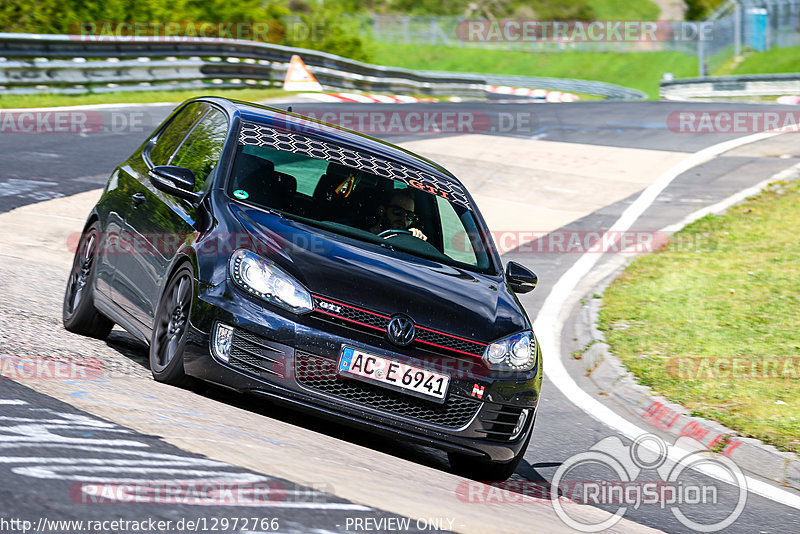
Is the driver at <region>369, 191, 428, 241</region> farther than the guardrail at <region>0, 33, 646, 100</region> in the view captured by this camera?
No

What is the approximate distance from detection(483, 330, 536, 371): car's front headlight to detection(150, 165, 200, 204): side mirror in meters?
1.88

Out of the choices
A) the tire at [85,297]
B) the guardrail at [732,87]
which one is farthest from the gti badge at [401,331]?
the guardrail at [732,87]

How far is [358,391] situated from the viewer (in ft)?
17.9

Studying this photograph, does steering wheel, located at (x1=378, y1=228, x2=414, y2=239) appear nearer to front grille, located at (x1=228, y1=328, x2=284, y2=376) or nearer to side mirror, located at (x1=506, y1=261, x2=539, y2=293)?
side mirror, located at (x1=506, y1=261, x2=539, y2=293)

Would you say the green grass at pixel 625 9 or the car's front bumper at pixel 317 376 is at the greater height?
the car's front bumper at pixel 317 376

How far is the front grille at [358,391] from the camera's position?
214 inches

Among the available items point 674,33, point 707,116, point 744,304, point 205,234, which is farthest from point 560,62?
point 205,234

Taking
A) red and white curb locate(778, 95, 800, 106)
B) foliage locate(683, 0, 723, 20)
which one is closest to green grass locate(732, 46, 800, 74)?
red and white curb locate(778, 95, 800, 106)

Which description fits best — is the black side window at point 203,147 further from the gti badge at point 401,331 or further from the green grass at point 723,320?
the green grass at point 723,320

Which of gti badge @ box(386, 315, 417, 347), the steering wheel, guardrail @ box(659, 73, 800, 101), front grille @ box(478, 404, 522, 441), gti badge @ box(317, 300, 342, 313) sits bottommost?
guardrail @ box(659, 73, 800, 101)

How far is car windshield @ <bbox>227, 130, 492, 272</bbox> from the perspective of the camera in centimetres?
640

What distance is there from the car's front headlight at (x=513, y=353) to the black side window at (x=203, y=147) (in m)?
2.00

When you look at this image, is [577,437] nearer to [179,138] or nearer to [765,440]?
Answer: [765,440]

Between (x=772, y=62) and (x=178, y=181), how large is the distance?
48026 millimetres
